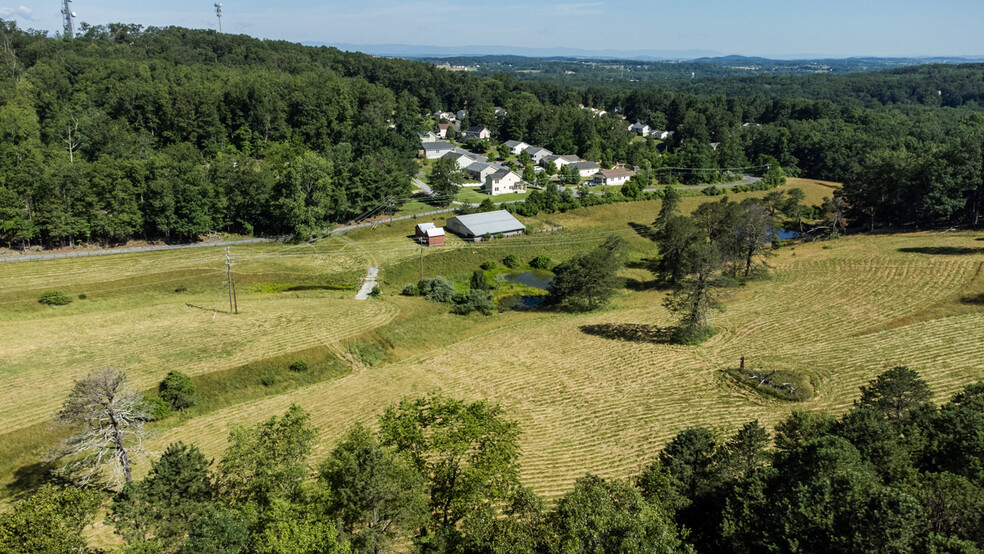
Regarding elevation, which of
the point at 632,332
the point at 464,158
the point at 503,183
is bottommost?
the point at 632,332

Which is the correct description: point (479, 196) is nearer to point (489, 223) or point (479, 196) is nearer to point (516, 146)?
point (489, 223)

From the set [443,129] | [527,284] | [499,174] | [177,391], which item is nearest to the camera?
[177,391]

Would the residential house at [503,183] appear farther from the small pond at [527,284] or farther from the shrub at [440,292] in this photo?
the shrub at [440,292]

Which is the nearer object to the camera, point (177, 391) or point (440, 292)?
point (177, 391)

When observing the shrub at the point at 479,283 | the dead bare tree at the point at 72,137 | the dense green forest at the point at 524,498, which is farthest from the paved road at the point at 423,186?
the dense green forest at the point at 524,498

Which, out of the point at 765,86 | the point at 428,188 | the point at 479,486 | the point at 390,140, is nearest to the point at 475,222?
the point at 428,188

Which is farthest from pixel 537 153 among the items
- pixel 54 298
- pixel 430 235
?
pixel 54 298

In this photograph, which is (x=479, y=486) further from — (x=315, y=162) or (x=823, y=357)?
(x=315, y=162)
